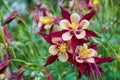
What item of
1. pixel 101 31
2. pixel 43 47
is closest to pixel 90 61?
pixel 101 31

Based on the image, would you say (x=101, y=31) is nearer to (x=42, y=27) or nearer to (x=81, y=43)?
(x=42, y=27)

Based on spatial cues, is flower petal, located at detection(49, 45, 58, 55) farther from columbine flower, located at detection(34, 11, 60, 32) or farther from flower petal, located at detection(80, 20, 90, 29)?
columbine flower, located at detection(34, 11, 60, 32)

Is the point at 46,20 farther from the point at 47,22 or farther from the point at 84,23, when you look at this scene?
the point at 84,23

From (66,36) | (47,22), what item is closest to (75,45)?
(66,36)

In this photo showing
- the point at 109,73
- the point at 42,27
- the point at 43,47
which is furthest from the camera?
the point at 43,47

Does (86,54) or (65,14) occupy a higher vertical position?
(65,14)

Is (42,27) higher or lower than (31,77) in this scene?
higher
